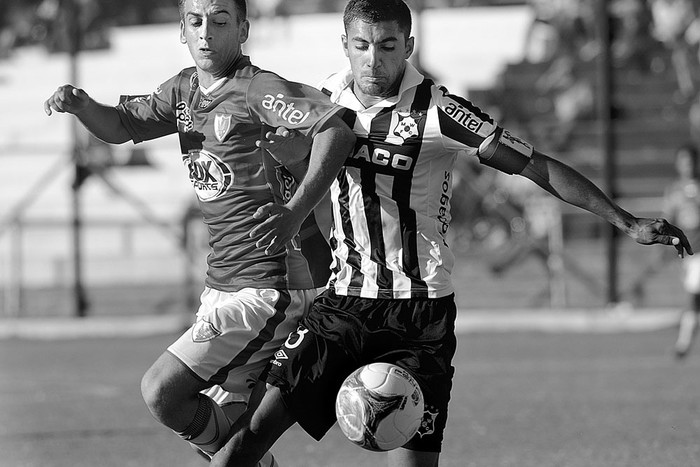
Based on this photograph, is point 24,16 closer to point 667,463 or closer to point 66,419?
A: point 66,419

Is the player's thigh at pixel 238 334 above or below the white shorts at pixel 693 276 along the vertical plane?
above

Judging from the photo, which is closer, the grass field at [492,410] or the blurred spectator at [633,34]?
the grass field at [492,410]

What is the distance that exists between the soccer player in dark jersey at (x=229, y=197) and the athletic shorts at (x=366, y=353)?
0.21 m

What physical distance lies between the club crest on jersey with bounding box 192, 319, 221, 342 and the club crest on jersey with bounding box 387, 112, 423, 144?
1.01 m

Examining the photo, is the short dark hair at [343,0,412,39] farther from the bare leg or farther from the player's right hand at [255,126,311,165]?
the bare leg

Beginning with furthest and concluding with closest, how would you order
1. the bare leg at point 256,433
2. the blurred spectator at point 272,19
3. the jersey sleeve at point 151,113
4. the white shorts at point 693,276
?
1. the blurred spectator at point 272,19
2. the white shorts at point 693,276
3. the jersey sleeve at point 151,113
4. the bare leg at point 256,433

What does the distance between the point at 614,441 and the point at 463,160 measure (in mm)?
9256

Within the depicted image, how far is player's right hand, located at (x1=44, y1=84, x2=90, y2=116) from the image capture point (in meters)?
5.09

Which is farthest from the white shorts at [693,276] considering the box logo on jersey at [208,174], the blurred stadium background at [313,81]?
the box logo on jersey at [208,174]

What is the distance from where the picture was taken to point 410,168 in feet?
15.9

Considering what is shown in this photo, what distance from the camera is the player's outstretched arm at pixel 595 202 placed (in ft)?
14.8

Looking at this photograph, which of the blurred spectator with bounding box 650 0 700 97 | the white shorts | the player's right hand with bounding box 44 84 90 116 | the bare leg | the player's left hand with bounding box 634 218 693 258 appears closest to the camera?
the player's left hand with bounding box 634 218 693 258

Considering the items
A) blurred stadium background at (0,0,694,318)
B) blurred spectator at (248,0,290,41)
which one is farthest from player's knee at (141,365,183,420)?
blurred spectator at (248,0,290,41)

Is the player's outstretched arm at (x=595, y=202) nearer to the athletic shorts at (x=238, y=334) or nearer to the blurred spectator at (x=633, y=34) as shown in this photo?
the athletic shorts at (x=238, y=334)
